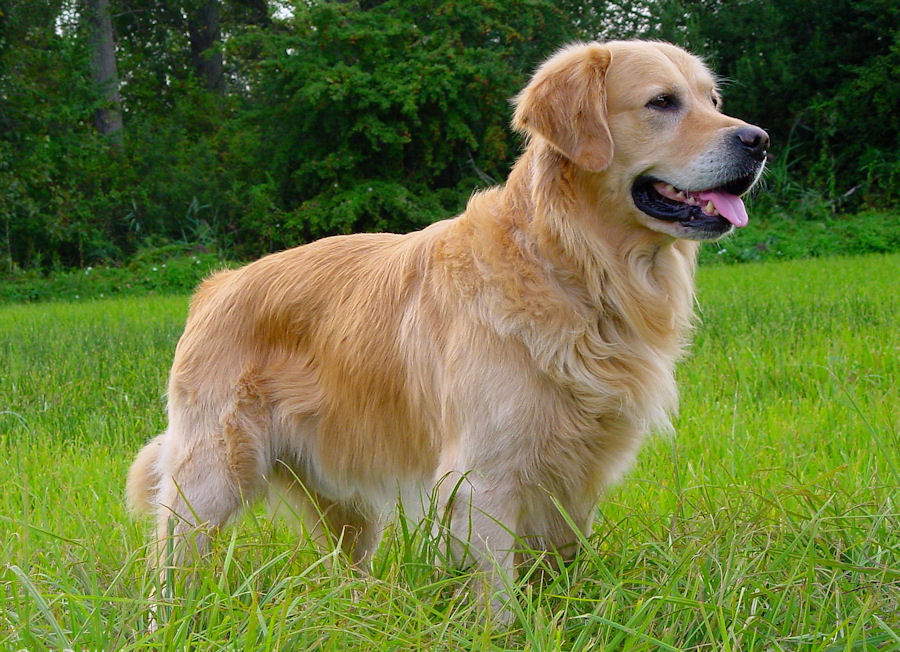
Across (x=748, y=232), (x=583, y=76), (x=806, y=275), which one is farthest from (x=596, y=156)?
(x=748, y=232)

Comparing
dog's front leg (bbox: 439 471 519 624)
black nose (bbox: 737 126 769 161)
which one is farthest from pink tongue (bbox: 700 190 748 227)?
dog's front leg (bbox: 439 471 519 624)

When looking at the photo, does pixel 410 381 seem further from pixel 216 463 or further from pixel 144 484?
pixel 144 484

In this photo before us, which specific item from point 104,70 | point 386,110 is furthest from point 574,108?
point 104,70

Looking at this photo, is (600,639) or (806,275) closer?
(600,639)

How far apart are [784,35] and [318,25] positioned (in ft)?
28.0

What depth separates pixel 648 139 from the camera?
8.31 feet

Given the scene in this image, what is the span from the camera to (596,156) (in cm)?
245

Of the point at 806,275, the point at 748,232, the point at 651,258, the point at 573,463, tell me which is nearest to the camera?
the point at 573,463

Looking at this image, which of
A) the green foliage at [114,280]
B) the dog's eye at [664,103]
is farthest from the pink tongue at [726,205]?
the green foliage at [114,280]

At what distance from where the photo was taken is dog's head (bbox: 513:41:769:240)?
8.13 feet

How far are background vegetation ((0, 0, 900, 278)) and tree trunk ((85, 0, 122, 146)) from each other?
0.08m

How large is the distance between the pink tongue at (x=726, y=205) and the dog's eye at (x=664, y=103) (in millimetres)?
272

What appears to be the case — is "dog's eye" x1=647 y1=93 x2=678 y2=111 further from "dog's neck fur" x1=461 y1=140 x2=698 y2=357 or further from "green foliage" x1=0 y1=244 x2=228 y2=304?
"green foliage" x1=0 y1=244 x2=228 y2=304

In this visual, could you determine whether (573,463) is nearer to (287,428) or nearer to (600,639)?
(600,639)
